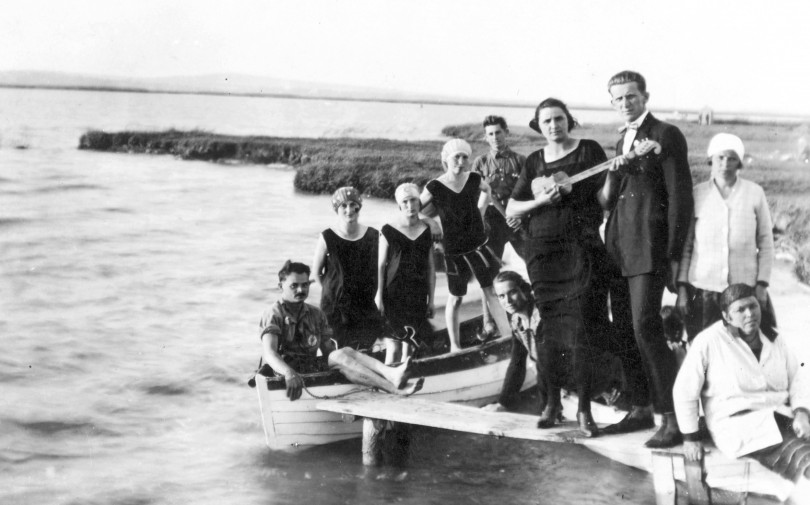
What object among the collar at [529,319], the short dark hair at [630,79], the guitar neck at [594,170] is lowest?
the collar at [529,319]

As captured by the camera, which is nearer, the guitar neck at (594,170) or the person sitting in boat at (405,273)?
the guitar neck at (594,170)

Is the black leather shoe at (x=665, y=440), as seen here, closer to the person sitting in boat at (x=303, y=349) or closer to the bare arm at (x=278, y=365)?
the person sitting in boat at (x=303, y=349)

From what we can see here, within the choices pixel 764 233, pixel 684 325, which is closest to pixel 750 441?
pixel 684 325

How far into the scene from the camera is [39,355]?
290 inches

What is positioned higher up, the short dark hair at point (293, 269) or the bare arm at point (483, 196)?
the bare arm at point (483, 196)

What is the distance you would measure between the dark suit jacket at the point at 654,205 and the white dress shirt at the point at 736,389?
1.46 ft

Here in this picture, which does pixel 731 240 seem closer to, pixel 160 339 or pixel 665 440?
pixel 665 440

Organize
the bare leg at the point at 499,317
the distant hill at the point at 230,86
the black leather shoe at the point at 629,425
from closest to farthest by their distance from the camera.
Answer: the black leather shoe at the point at 629,425
the bare leg at the point at 499,317
the distant hill at the point at 230,86

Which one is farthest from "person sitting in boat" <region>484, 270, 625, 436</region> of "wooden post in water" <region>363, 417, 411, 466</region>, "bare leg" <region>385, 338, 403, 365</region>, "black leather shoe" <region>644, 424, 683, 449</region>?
"bare leg" <region>385, 338, 403, 365</region>

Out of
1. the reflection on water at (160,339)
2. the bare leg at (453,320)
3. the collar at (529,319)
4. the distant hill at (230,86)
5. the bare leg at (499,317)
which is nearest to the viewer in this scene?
the collar at (529,319)

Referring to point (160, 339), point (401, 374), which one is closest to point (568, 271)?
point (401, 374)

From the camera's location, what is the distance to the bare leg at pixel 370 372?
206 inches

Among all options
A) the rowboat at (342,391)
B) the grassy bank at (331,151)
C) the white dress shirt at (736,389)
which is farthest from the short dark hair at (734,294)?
the grassy bank at (331,151)

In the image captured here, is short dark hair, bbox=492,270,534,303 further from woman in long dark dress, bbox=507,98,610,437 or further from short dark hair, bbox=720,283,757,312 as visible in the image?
short dark hair, bbox=720,283,757,312
